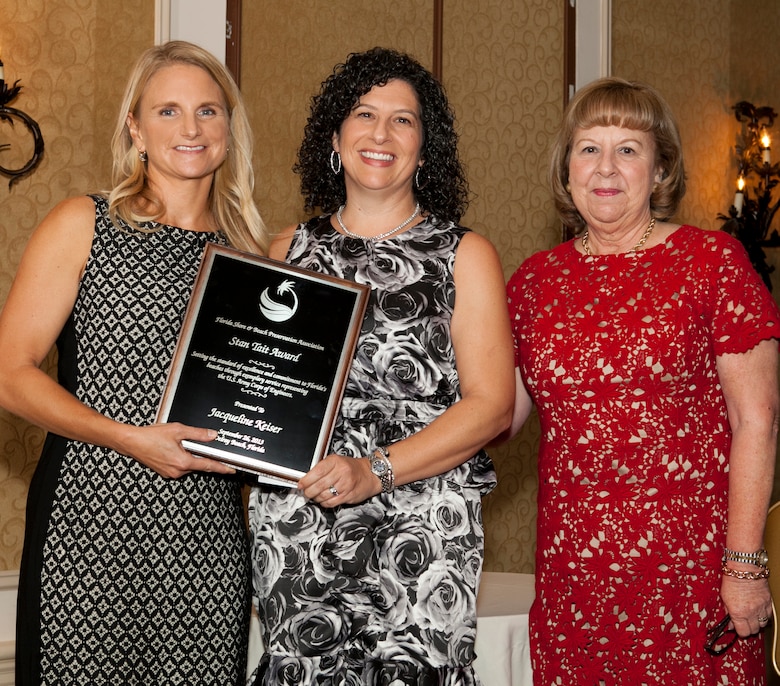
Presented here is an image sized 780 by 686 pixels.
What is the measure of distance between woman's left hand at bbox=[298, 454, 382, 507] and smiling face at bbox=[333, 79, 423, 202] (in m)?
0.63

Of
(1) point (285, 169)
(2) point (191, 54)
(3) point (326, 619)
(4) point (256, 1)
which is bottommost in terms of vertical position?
(3) point (326, 619)

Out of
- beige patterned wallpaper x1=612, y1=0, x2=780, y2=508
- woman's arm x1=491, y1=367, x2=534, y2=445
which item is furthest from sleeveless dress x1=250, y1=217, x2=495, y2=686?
beige patterned wallpaper x1=612, y1=0, x2=780, y2=508

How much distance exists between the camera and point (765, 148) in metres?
6.50

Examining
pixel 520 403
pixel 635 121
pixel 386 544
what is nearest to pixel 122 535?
pixel 386 544

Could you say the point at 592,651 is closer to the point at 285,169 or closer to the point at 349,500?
the point at 349,500

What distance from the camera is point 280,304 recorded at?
2068 millimetres

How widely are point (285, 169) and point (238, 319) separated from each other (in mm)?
2643

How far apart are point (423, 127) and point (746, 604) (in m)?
1.26

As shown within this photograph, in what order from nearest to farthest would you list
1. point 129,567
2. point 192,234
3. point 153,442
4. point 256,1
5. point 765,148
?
point 153,442 → point 129,567 → point 192,234 → point 256,1 → point 765,148

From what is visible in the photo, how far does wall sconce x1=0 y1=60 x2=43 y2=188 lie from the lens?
3908 mm

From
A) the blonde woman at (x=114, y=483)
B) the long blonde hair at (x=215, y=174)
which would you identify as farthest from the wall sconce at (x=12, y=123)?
the blonde woman at (x=114, y=483)

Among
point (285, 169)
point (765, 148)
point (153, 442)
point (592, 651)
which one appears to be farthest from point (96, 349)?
point (765, 148)

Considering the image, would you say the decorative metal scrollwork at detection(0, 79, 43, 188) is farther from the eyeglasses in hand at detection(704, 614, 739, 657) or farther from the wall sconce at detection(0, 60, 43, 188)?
the eyeglasses in hand at detection(704, 614, 739, 657)

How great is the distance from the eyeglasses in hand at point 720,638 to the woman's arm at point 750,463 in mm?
30
